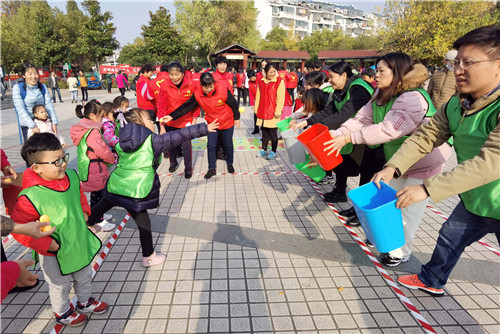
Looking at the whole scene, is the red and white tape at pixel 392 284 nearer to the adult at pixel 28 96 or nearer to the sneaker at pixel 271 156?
the sneaker at pixel 271 156

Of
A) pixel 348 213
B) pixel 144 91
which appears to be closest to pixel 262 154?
pixel 144 91

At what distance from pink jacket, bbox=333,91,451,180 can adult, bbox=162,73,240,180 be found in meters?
2.86

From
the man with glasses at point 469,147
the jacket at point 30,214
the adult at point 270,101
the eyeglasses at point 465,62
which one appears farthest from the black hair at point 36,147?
the adult at point 270,101

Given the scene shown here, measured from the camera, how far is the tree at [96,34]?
1379 inches

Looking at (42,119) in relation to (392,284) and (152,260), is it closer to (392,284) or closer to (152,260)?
(152,260)

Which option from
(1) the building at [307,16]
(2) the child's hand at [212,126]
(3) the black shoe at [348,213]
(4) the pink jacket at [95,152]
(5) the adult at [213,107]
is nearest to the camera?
(2) the child's hand at [212,126]

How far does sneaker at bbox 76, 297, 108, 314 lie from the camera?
7.87 ft

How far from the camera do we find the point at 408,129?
8.88ft

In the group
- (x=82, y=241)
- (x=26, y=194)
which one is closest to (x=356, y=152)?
(x=82, y=241)

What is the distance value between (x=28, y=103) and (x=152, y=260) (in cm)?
459

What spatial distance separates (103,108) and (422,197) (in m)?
3.72

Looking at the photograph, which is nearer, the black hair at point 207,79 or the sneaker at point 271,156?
the black hair at point 207,79

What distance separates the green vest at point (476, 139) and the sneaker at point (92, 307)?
9.78 ft

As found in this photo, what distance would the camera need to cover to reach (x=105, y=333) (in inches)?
89.4
